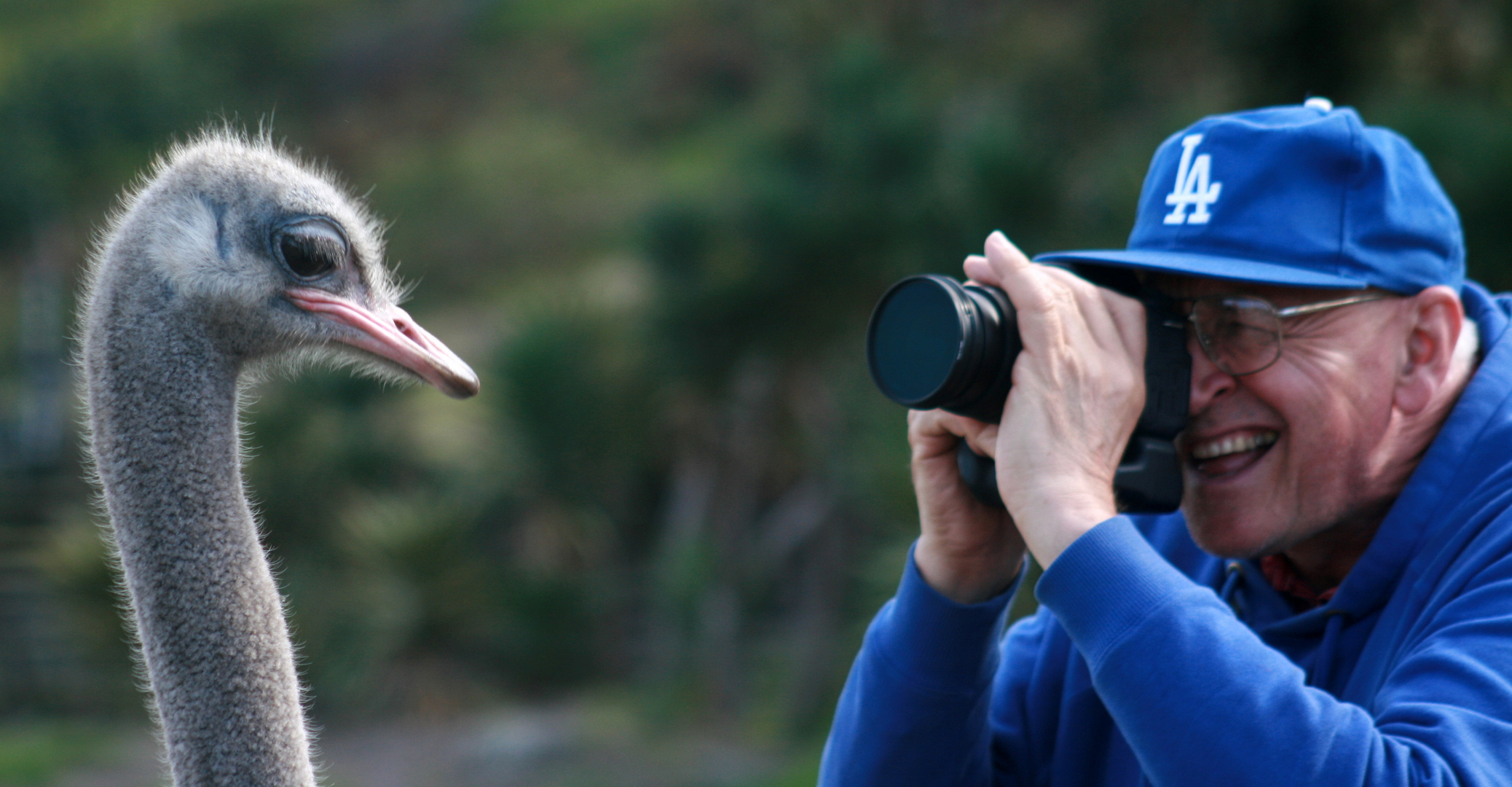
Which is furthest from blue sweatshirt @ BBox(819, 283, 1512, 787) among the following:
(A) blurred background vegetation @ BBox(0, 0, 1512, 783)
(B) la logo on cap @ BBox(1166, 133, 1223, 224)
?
(A) blurred background vegetation @ BBox(0, 0, 1512, 783)

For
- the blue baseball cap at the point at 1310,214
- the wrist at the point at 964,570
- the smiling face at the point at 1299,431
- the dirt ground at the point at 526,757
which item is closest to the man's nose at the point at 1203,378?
the smiling face at the point at 1299,431

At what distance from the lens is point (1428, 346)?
1915 millimetres

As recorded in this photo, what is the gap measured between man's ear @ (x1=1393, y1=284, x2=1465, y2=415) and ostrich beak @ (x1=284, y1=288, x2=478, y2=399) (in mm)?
1284

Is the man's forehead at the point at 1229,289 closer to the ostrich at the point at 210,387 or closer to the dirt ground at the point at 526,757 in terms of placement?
the ostrich at the point at 210,387

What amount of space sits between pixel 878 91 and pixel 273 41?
23736 millimetres

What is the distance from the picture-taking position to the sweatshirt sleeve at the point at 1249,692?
4.77 ft

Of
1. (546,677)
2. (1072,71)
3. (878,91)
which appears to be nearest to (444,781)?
(546,677)

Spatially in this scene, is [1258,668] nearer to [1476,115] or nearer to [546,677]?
[1476,115]

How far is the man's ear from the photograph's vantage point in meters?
1.89

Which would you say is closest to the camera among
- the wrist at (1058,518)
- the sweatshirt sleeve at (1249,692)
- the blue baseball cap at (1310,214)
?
the sweatshirt sleeve at (1249,692)

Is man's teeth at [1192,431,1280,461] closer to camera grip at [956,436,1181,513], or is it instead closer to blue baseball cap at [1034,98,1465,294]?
camera grip at [956,436,1181,513]

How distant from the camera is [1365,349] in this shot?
6.21 ft

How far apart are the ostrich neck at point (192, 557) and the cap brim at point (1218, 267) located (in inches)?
46.4

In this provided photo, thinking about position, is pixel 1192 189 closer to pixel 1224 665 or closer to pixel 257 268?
pixel 1224 665
